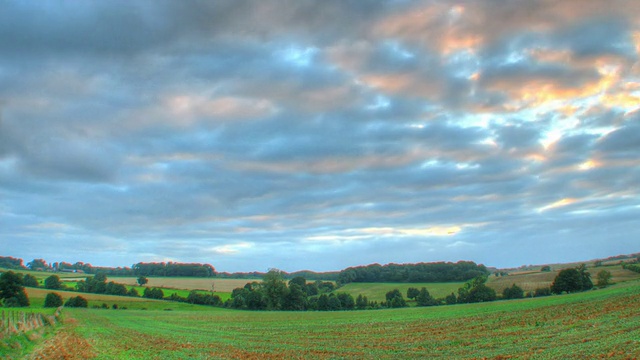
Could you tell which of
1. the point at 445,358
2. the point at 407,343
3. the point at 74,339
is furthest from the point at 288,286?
the point at 445,358

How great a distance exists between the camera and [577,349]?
1862cm

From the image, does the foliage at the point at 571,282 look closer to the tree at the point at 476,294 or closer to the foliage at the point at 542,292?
the foliage at the point at 542,292

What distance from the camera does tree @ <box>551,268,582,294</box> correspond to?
8381 centimetres

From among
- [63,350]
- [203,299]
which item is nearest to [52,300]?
[203,299]

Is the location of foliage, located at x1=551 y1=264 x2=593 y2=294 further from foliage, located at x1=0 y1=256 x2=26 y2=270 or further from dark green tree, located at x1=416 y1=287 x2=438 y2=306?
foliage, located at x1=0 y1=256 x2=26 y2=270

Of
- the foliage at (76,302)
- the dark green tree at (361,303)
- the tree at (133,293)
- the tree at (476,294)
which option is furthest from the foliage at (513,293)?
the tree at (133,293)

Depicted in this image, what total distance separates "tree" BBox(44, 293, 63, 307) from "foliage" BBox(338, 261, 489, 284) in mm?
88414

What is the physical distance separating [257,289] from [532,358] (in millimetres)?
96276

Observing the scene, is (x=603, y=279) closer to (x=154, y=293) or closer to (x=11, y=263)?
(x=154, y=293)

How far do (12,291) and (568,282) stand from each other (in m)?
120

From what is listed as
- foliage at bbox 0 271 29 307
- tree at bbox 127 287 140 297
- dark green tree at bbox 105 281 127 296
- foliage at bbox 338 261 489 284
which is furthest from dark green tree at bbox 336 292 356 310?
foliage at bbox 0 271 29 307

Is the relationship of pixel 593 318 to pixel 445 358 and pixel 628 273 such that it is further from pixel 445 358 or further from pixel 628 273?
pixel 628 273

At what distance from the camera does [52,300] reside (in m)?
98.2

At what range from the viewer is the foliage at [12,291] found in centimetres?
9112
